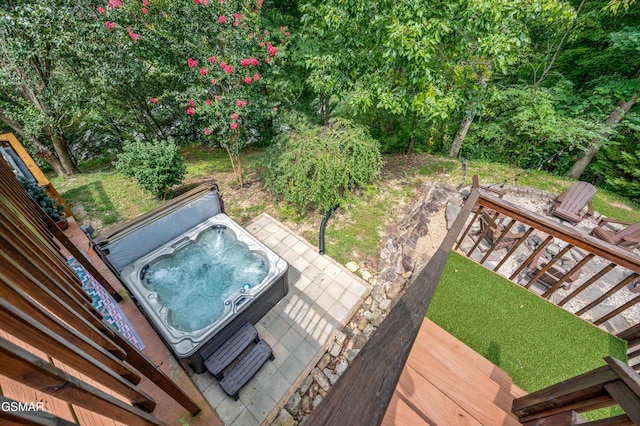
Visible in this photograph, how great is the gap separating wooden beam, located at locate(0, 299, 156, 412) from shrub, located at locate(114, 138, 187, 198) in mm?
4688

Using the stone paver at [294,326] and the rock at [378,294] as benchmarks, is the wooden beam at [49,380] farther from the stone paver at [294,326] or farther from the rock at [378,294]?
the rock at [378,294]

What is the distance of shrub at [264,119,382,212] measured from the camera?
4.55 meters

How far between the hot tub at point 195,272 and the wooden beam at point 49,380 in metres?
2.09

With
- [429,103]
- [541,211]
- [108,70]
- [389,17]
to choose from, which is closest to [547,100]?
[541,211]

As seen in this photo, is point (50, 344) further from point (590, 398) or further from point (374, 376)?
point (590, 398)

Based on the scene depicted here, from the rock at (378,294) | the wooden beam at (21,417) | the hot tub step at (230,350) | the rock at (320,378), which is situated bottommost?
the rock at (320,378)

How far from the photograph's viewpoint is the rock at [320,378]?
2.88 meters

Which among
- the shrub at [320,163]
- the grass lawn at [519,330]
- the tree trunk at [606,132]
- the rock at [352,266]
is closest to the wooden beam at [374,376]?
the grass lawn at [519,330]

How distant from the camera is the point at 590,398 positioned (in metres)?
0.95

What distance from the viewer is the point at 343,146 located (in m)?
4.88

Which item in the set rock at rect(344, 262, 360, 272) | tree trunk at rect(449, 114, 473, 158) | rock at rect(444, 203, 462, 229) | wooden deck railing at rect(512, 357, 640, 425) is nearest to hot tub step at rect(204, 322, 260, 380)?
rock at rect(344, 262, 360, 272)

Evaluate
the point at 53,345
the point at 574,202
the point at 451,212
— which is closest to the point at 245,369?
the point at 53,345

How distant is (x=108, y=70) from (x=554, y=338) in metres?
8.63

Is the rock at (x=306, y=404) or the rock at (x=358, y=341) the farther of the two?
the rock at (x=358, y=341)
